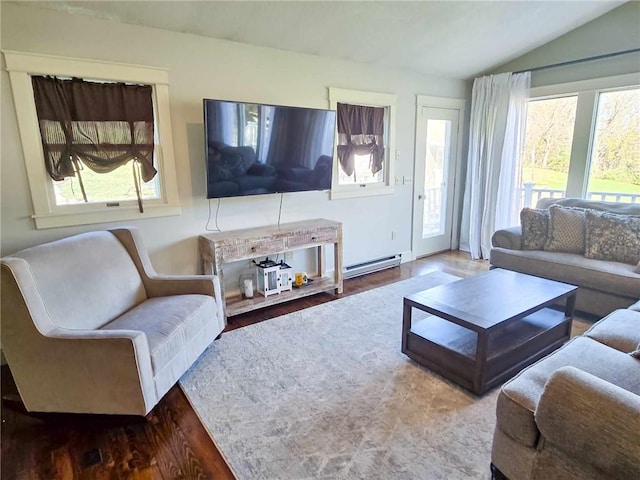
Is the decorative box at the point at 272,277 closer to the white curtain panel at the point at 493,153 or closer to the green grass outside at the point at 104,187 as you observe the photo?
the green grass outside at the point at 104,187

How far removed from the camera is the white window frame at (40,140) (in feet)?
7.83

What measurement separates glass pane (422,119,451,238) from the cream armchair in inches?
138

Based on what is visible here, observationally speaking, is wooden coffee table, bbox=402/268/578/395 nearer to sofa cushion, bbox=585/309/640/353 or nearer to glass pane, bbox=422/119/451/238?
sofa cushion, bbox=585/309/640/353

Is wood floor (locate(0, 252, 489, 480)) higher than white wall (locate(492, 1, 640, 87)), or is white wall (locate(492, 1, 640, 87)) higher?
white wall (locate(492, 1, 640, 87))

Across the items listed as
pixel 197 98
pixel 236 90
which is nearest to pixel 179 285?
pixel 197 98

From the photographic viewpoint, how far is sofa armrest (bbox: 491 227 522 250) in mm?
3678

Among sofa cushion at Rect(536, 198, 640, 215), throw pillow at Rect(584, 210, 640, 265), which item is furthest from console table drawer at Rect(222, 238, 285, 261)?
sofa cushion at Rect(536, 198, 640, 215)

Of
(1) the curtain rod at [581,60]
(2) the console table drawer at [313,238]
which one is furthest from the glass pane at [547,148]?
(2) the console table drawer at [313,238]

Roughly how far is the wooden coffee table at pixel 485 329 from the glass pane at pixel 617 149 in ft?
7.42

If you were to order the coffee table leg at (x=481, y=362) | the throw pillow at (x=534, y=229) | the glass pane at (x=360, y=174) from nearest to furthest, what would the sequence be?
the coffee table leg at (x=481, y=362) → the throw pillow at (x=534, y=229) → the glass pane at (x=360, y=174)

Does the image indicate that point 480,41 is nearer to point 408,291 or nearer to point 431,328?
point 408,291

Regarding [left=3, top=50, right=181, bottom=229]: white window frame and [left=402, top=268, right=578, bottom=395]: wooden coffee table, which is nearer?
[left=402, top=268, right=578, bottom=395]: wooden coffee table

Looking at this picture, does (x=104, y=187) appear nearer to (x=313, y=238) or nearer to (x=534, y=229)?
(x=313, y=238)

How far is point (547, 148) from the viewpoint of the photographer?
455 cm
